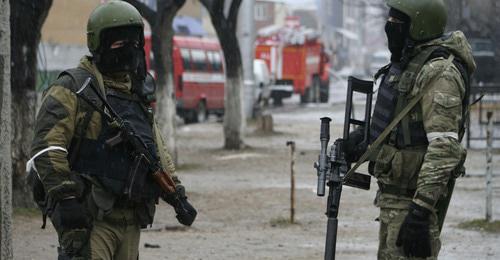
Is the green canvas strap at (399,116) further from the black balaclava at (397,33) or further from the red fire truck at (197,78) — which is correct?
the red fire truck at (197,78)

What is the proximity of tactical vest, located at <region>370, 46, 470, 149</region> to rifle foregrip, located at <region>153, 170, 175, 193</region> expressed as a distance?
1.04m

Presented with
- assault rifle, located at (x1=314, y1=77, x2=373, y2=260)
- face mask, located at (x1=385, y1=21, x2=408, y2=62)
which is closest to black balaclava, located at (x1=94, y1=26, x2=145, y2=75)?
assault rifle, located at (x1=314, y1=77, x2=373, y2=260)

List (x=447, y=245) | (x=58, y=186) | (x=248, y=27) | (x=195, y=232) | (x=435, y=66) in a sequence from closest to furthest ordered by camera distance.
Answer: (x=58, y=186) < (x=435, y=66) < (x=447, y=245) < (x=195, y=232) < (x=248, y=27)

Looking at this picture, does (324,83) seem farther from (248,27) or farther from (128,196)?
(128,196)

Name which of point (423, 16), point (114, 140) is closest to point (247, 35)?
point (423, 16)

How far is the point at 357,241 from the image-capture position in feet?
38.2

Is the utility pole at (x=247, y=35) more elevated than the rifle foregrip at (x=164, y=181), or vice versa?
the rifle foregrip at (x=164, y=181)

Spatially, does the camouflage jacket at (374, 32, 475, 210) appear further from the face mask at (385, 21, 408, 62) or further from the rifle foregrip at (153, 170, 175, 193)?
the rifle foregrip at (153, 170, 175, 193)

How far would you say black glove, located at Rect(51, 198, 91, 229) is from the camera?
17.3 ft

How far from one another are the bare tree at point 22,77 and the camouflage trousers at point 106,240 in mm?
7318

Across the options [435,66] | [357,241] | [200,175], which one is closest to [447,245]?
[357,241]

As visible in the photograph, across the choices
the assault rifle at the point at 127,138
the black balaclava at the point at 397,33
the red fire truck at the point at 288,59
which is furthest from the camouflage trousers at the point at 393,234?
the red fire truck at the point at 288,59

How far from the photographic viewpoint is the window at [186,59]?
36.2 metres

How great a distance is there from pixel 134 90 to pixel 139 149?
14.2 inches
